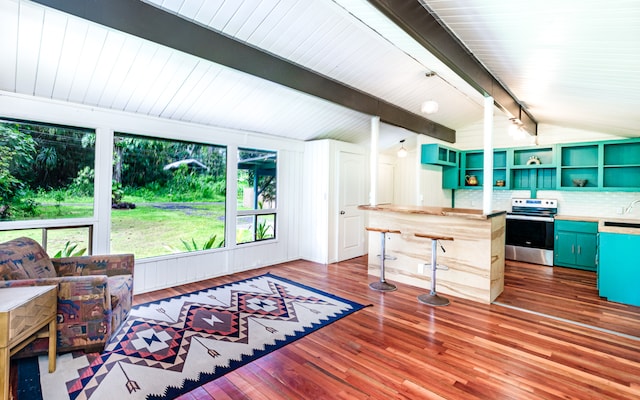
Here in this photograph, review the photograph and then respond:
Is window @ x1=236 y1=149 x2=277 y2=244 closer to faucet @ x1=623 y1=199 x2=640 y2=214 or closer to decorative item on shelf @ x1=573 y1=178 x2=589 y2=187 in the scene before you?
decorative item on shelf @ x1=573 y1=178 x2=589 y2=187

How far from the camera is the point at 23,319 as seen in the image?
71.6 inches

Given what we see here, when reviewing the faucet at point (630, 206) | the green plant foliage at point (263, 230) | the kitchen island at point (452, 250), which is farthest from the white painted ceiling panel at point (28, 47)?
the faucet at point (630, 206)

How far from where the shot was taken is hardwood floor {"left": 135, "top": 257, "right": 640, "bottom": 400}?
6.63ft

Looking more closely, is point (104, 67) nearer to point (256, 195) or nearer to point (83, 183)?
point (83, 183)

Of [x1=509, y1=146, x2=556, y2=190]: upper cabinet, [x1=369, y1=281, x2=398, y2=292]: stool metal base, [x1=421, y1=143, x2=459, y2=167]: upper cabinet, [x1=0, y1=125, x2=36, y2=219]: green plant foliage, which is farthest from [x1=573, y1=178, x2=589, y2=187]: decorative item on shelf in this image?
[x1=0, y1=125, x2=36, y2=219]: green plant foliage

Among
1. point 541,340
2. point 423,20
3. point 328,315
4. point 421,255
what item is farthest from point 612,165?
point 328,315

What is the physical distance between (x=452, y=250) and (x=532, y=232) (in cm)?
273

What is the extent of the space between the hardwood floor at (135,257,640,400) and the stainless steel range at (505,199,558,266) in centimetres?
187

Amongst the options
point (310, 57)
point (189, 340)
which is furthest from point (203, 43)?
point (189, 340)

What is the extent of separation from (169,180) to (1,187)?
1.59m

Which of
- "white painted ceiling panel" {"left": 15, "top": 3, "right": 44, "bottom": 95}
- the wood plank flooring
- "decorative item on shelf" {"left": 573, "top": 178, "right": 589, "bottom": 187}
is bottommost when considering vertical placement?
the wood plank flooring

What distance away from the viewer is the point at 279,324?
298 cm

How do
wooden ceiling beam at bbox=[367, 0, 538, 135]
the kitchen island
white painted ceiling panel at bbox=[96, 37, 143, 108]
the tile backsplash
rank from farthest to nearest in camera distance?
the tile backsplash < the kitchen island < white painted ceiling panel at bbox=[96, 37, 143, 108] < wooden ceiling beam at bbox=[367, 0, 538, 135]

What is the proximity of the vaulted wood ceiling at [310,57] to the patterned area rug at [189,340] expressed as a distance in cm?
237
